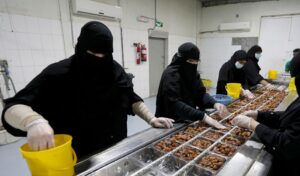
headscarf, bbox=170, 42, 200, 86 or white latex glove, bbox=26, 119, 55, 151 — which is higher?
headscarf, bbox=170, 42, 200, 86

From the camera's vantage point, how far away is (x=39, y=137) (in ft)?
2.31

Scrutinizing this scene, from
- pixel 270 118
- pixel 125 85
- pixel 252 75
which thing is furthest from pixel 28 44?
pixel 252 75

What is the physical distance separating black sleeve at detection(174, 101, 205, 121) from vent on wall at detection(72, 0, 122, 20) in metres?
3.10

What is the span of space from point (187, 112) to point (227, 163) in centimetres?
60

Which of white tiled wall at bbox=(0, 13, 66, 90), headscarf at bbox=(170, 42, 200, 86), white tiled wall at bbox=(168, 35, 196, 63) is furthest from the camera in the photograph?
white tiled wall at bbox=(168, 35, 196, 63)

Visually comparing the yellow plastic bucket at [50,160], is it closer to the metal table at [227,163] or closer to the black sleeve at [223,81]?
the metal table at [227,163]

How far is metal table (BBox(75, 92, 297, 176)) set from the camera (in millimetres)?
907

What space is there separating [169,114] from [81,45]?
1.01 metres

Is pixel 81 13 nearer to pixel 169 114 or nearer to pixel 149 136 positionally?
pixel 169 114

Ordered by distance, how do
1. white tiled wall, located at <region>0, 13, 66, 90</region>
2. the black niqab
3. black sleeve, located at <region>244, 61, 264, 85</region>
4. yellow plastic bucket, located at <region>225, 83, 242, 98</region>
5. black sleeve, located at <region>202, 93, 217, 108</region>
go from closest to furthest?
1. black sleeve, located at <region>202, 93, 217, 108</region>
2. yellow plastic bucket, located at <region>225, 83, 242, 98</region>
3. the black niqab
4. white tiled wall, located at <region>0, 13, 66, 90</region>
5. black sleeve, located at <region>244, 61, 264, 85</region>

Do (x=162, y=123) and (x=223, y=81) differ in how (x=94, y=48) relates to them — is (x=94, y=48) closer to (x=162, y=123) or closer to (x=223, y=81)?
(x=162, y=123)

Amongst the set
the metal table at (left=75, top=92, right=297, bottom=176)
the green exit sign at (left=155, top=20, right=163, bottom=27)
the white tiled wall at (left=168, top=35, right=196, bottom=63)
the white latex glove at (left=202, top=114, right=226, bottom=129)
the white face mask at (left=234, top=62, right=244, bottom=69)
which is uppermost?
the green exit sign at (left=155, top=20, right=163, bottom=27)

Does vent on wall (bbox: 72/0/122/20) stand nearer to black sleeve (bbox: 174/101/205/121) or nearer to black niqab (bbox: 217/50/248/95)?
black niqab (bbox: 217/50/248/95)

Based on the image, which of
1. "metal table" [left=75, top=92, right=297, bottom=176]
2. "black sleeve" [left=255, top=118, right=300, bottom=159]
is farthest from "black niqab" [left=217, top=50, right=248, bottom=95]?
"black sleeve" [left=255, top=118, right=300, bottom=159]
